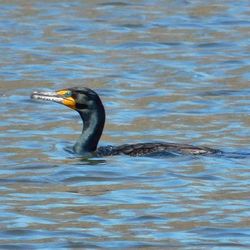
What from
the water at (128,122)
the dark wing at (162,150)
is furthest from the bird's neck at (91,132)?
the dark wing at (162,150)

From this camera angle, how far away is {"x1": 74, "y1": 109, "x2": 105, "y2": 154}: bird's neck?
16.1 m

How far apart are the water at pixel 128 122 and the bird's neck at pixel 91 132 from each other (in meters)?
0.26

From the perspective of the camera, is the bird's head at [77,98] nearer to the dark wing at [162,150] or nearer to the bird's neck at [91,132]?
the bird's neck at [91,132]

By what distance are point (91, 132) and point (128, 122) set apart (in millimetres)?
1686

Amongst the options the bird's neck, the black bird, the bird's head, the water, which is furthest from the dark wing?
the bird's head

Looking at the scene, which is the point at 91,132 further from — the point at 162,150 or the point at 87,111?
the point at 162,150

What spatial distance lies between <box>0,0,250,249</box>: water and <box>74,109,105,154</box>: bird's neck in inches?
10.1

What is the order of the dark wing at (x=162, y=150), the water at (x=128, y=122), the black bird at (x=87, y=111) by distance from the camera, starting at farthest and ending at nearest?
the black bird at (x=87, y=111) → the dark wing at (x=162, y=150) → the water at (x=128, y=122)

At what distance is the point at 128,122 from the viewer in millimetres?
17812

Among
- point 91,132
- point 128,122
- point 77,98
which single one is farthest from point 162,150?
point 128,122

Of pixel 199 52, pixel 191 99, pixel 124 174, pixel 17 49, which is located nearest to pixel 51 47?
pixel 17 49

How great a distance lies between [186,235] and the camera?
12.1 metres

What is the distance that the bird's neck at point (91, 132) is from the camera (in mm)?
16094

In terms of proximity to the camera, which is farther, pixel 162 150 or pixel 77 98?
pixel 77 98
